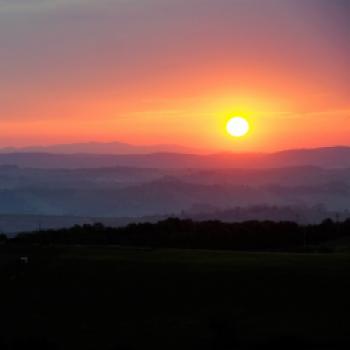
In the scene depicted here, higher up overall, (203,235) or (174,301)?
(203,235)

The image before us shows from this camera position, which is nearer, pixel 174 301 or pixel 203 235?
pixel 174 301

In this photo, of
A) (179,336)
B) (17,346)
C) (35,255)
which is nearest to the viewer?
(17,346)

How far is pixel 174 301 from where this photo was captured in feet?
104

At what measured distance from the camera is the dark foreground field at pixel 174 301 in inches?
1067

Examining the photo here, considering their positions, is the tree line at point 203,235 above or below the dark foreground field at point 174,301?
above

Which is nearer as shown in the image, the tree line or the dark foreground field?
the dark foreground field

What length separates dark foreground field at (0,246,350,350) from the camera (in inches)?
1067

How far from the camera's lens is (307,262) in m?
35.0

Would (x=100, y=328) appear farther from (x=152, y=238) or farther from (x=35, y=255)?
(x=152, y=238)

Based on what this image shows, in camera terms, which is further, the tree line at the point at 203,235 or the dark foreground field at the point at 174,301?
the tree line at the point at 203,235

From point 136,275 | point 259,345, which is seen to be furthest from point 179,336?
point 136,275

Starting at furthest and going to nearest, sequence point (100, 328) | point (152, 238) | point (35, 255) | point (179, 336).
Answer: point (152, 238) < point (35, 255) < point (100, 328) < point (179, 336)

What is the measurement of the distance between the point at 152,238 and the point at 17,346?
90.4 feet

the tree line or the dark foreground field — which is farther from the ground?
the tree line
